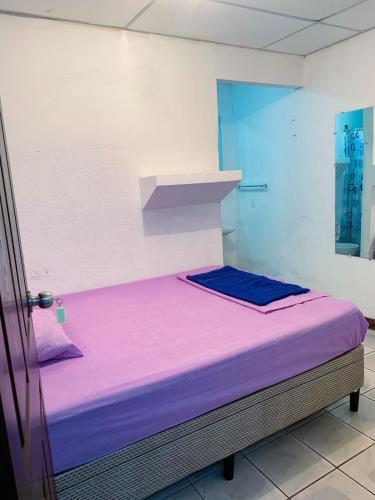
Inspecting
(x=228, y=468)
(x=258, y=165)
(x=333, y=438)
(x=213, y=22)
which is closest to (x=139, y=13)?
(x=213, y=22)

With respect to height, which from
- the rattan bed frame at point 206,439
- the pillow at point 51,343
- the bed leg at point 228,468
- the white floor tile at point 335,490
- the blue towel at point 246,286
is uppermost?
the pillow at point 51,343

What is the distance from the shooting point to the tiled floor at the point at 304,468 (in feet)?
5.32

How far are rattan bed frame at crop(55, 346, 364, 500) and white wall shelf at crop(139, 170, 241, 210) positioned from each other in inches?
58.7

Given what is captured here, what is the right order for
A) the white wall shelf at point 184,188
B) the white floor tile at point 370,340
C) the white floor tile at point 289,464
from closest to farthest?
1. the white floor tile at point 289,464
2. the white wall shelf at point 184,188
3. the white floor tile at point 370,340

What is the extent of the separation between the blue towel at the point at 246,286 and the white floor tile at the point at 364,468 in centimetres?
86

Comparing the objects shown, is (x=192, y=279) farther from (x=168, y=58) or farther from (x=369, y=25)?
(x=369, y=25)

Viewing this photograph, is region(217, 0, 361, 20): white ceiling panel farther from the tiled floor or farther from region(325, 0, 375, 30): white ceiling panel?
the tiled floor

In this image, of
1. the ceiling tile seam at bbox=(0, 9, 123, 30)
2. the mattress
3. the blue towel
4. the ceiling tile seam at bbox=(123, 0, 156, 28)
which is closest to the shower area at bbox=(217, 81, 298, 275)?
the blue towel

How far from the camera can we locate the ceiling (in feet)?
7.21

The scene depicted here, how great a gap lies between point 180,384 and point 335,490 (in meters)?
0.85

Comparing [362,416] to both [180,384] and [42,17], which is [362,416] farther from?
[42,17]

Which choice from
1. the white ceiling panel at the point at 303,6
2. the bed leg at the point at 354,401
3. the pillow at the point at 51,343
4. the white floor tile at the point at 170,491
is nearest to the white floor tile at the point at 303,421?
the bed leg at the point at 354,401

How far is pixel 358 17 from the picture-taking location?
2.58 m

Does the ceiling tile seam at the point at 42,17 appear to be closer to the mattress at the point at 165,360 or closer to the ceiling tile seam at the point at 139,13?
the ceiling tile seam at the point at 139,13
